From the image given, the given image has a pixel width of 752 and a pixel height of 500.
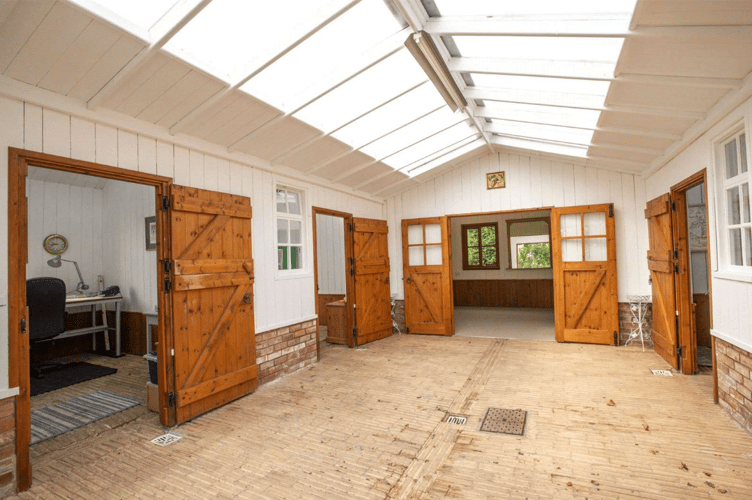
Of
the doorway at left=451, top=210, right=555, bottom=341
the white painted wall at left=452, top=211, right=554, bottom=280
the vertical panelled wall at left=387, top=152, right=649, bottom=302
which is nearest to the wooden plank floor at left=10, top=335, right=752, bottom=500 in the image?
the vertical panelled wall at left=387, top=152, right=649, bottom=302

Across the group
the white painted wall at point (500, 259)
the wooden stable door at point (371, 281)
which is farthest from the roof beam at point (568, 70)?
the white painted wall at point (500, 259)

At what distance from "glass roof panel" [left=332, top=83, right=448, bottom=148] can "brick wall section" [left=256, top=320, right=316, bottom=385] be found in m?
2.49

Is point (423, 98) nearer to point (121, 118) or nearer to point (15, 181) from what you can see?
point (121, 118)

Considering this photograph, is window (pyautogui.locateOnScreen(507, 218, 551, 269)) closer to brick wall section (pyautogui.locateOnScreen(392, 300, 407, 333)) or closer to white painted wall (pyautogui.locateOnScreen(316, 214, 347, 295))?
brick wall section (pyautogui.locateOnScreen(392, 300, 407, 333))

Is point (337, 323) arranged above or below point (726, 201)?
below

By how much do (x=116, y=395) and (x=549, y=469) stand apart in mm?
4418

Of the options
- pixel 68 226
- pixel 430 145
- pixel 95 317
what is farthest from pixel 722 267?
pixel 68 226

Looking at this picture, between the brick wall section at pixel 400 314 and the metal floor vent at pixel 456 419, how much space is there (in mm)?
4054

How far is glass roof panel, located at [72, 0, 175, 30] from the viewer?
89.4 inches

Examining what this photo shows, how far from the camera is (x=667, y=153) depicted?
4543 millimetres

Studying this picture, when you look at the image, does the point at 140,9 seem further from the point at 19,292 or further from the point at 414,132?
the point at 414,132

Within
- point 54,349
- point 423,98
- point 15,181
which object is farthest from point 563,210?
point 54,349

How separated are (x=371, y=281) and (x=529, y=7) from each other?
4.82 meters

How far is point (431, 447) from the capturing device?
114 inches
